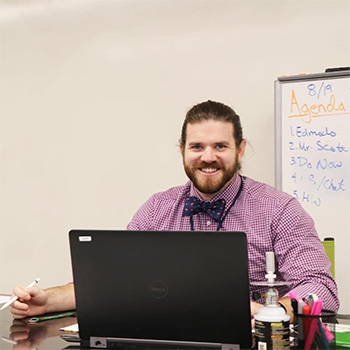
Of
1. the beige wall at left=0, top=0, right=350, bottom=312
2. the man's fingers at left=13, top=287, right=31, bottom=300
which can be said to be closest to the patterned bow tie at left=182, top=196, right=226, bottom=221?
the man's fingers at left=13, top=287, right=31, bottom=300

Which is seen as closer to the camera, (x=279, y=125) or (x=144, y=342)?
(x=144, y=342)

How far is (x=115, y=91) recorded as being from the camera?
3562mm

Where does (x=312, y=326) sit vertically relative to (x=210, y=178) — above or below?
below

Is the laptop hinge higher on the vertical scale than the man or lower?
lower

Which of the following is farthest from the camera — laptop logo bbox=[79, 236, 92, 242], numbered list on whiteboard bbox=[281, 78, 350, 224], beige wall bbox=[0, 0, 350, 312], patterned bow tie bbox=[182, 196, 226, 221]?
beige wall bbox=[0, 0, 350, 312]

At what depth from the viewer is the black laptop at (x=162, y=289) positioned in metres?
1.30

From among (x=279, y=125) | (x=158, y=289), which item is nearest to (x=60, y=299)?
(x=158, y=289)

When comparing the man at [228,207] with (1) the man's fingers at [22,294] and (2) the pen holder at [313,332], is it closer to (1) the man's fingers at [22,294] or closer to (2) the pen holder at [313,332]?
(1) the man's fingers at [22,294]

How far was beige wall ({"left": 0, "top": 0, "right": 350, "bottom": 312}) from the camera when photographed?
10.6ft

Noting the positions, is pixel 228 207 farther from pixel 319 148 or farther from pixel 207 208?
pixel 319 148

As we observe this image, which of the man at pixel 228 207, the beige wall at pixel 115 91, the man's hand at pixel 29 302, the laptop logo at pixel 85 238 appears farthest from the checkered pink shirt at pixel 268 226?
the beige wall at pixel 115 91

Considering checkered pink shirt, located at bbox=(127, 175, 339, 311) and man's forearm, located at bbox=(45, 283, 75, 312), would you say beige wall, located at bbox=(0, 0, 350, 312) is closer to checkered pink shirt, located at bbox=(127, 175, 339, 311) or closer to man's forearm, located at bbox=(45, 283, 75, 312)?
checkered pink shirt, located at bbox=(127, 175, 339, 311)

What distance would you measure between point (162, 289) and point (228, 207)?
36.3 inches

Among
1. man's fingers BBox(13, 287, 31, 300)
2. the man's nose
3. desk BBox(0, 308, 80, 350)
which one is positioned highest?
the man's nose
